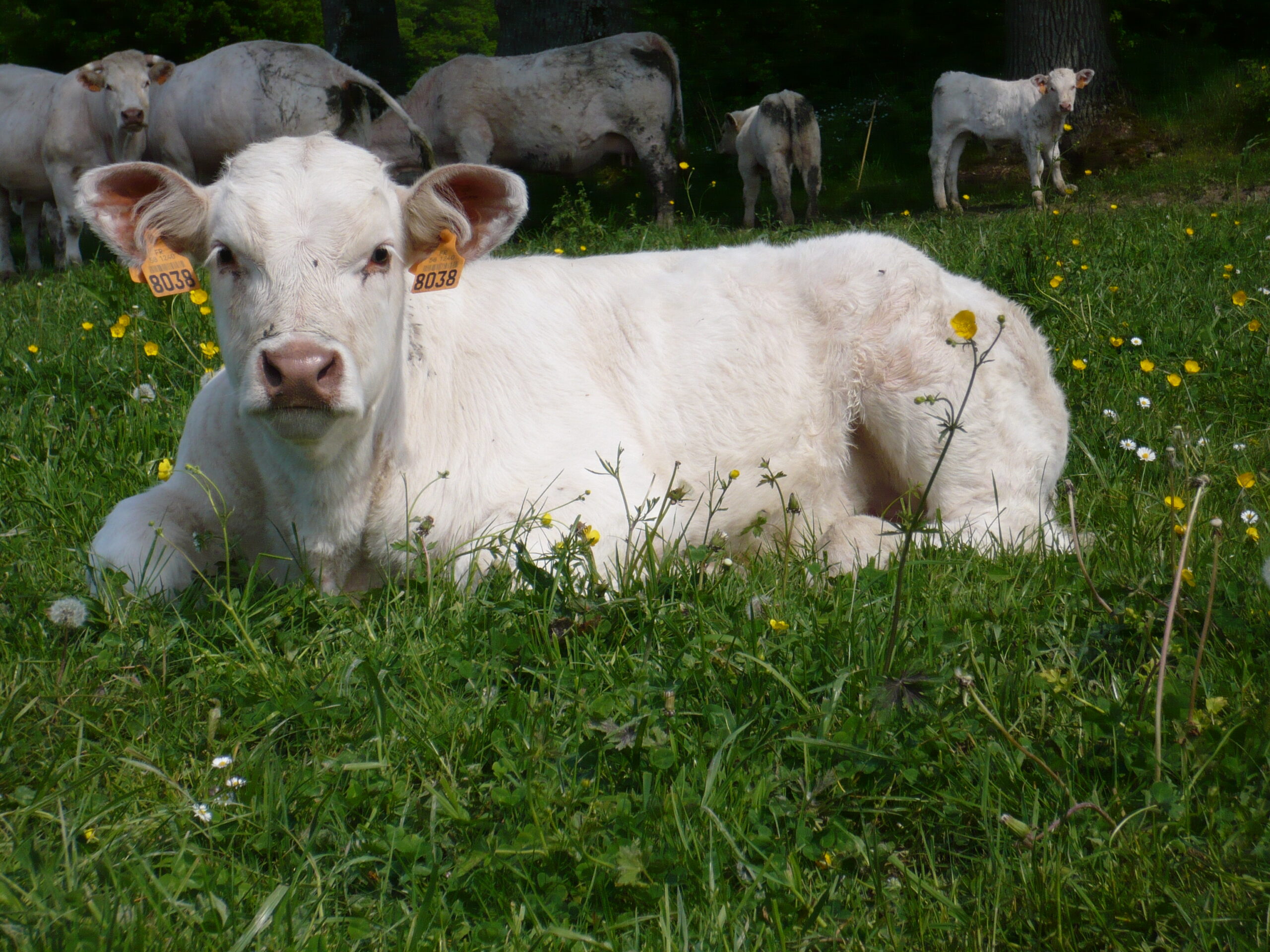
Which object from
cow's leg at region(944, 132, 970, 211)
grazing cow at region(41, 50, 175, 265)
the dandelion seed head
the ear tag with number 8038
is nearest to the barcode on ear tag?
the ear tag with number 8038

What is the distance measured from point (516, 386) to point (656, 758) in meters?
1.92

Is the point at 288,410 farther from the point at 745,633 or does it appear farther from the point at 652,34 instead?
the point at 652,34

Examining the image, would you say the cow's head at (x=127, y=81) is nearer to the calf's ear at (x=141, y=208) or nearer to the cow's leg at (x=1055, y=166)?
the calf's ear at (x=141, y=208)

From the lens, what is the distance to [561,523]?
136 inches

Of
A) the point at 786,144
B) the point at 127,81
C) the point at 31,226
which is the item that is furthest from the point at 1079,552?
the point at 31,226

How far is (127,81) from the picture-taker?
41.0 feet

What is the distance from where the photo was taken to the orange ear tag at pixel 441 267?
3.52 meters

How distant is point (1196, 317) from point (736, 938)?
5298 millimetres

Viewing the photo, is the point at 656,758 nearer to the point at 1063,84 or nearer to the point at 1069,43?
the point at 1063,84

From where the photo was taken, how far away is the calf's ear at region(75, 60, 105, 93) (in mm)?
12656

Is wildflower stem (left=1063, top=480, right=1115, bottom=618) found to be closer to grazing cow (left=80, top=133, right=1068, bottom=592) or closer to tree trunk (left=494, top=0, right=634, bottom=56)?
grazing cow (left=80, top=133, right=1068, bottom=592)

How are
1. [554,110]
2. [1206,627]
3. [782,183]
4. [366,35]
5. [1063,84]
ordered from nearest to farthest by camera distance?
[1206,627] → [554,110] → [366,35] → [1063,84] → [782,183]

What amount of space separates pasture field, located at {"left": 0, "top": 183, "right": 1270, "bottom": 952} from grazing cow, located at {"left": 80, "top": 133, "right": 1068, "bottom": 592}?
13.2 inches

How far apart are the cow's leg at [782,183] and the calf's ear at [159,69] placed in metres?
7.63
